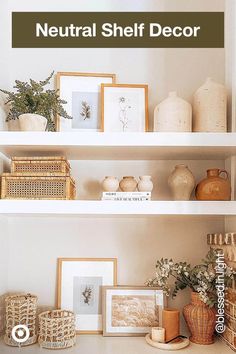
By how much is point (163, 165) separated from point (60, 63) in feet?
2.39

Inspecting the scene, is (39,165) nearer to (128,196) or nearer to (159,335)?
(128,196)

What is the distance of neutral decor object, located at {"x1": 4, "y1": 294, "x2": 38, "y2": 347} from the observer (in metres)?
1.92

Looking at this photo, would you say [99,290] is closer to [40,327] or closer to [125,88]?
[40,327]

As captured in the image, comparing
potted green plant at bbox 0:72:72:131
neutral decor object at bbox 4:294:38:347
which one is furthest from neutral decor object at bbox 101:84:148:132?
neutral decor object at bbox 4:294:38:347

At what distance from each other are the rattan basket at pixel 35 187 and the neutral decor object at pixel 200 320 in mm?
731

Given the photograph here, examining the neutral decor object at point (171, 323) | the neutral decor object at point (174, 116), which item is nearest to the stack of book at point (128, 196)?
the neutral decor object at point (174, 116)

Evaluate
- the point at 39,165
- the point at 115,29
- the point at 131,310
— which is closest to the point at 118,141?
the point at 39,165

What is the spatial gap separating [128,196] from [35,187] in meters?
0.41

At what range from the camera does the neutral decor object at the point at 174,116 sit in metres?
1.98

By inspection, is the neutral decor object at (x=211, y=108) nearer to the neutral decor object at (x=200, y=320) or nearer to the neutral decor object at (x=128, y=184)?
the neutral decor object at (x=128, y=184)

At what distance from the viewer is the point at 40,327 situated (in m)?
1.91

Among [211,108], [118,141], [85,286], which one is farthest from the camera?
[85,286]

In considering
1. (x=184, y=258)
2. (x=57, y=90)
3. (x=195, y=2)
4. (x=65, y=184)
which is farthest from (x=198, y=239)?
(x=195, y=2)

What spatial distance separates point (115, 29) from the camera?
7.27ft
